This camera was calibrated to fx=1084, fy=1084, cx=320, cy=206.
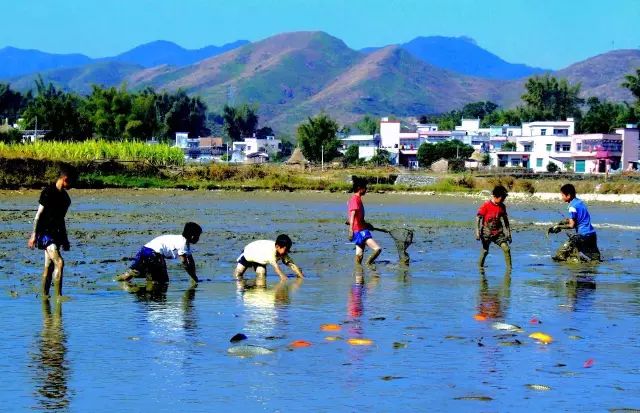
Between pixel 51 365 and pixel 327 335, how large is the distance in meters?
3.46

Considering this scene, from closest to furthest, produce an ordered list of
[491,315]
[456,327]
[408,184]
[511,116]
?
[456,327] < [491,315] < [408,184] < [511,116]

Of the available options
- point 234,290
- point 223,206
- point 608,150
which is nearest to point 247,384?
point 234,290

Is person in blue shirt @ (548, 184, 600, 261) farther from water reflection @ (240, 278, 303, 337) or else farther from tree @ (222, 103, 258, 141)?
tree @ (222, 103, 258, 141)

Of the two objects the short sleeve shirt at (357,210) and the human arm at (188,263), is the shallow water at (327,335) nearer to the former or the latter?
the human arm at (188,263)

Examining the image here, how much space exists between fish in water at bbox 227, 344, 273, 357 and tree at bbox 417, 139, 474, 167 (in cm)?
11665

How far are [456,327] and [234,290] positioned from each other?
15.4 feet

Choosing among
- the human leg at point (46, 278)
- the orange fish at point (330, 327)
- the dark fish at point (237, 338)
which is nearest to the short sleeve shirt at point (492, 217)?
the orange fish at point (330, 327)

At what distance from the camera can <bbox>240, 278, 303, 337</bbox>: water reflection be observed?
13.6 metres

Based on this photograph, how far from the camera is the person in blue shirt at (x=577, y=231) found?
68.0 feet

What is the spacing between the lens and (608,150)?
394ft

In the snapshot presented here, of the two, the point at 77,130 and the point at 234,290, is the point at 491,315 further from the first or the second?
the point at 77,130

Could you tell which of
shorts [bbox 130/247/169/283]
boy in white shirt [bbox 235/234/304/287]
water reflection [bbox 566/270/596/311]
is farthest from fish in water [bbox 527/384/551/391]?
shorts [bbox 130/247/169/283]

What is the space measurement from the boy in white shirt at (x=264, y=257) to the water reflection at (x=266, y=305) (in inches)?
12.9

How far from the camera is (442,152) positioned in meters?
129
